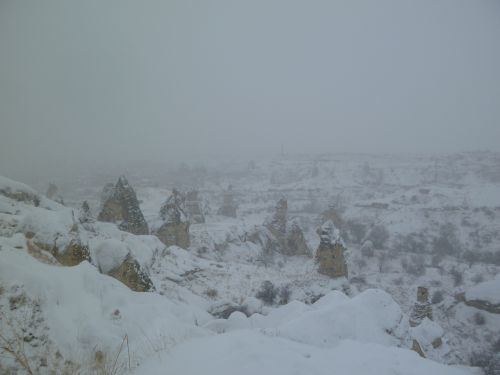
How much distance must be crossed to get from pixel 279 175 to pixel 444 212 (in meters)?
69.2

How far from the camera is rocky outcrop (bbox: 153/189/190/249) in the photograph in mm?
33719

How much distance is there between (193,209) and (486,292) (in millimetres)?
42566

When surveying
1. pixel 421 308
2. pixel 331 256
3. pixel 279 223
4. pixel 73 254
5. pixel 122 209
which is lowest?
pixel 421 308

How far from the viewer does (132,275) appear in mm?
13172

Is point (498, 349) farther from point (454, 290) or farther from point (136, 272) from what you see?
point (136, 272)

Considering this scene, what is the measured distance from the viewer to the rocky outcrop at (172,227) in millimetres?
33719

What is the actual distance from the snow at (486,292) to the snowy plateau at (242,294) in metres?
0.20

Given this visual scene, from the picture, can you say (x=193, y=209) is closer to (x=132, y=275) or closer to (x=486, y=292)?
(x=132, y=275)

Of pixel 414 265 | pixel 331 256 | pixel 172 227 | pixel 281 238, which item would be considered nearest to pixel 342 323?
pixel 331 256

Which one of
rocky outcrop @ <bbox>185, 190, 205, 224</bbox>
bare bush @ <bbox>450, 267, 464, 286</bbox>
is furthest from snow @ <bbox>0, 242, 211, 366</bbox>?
bare bush @ <bbox>450, 267, 464, 286</bbox>

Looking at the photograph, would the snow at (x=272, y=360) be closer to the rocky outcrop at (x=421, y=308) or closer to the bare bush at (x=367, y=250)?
the rocky outcrop at (x=421, y=308)

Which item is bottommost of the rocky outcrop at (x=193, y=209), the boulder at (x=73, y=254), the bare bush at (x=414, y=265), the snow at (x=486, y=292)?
the bare bush at (x=414, y=265)

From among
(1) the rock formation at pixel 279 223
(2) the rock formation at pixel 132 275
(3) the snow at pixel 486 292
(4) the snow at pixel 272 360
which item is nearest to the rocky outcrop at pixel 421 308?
(3) the snow at pixel 486 292

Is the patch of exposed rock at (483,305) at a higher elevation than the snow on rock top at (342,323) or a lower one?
lower
